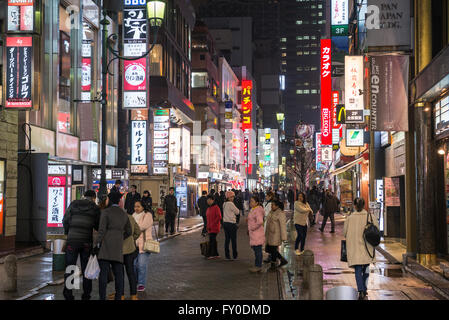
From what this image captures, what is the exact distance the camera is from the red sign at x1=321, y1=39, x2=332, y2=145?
44.6 metres

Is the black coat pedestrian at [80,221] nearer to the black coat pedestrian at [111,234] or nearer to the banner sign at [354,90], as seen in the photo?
the black coat pedestrian at [111,234]

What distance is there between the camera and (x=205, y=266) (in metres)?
16.5

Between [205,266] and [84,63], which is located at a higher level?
[84,63]

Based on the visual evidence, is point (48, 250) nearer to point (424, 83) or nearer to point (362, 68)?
point (424, 83)

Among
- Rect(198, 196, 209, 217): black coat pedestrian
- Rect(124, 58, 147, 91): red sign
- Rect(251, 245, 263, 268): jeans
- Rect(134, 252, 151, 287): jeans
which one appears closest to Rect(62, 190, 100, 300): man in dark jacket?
Rect(134, 252, 151, 287): jeans

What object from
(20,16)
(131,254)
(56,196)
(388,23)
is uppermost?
(20,16)

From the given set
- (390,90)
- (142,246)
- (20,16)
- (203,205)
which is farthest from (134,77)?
(142,246)

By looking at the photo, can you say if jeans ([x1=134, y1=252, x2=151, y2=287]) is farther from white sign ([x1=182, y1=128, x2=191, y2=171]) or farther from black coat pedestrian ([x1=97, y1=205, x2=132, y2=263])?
white sign ([x1=182, y1=128, x2=191, y2=171])

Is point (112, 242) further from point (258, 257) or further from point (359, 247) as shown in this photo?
point (258, 257)

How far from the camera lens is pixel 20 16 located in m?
18.2

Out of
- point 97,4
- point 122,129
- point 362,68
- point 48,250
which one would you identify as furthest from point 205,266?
point 122,129

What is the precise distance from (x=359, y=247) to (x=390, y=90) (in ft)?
24.2

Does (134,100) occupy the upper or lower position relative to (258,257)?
upper

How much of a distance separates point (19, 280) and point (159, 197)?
24.8 metres
